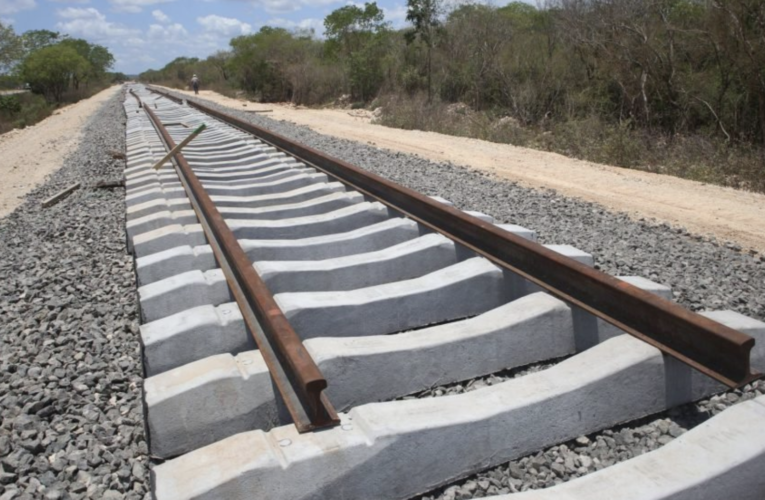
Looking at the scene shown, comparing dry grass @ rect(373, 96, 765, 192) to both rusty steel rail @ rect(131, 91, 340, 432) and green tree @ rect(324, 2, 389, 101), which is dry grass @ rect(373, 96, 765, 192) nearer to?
rusty steel rail @ rect(131, 91, 340, 432)

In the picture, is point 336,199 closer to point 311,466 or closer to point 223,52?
point 311,466

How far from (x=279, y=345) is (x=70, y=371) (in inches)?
46.4

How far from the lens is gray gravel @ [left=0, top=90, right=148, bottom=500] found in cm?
211

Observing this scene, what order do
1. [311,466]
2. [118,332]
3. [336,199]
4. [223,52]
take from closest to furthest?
[311,466], [118,332], [336,199], [223,52]

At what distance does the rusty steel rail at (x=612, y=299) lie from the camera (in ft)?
6.85

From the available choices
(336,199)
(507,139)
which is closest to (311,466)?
(336,199)

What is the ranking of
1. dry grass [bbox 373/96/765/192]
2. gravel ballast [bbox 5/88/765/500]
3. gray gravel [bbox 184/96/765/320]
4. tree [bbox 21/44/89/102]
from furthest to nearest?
tree [bbox 21/44/89/102] → dry grass [bbox 373/96/765/192] → gray gravel [bbox 184/96/765/320] → gravel ballast [bbox 5/88/765/500]

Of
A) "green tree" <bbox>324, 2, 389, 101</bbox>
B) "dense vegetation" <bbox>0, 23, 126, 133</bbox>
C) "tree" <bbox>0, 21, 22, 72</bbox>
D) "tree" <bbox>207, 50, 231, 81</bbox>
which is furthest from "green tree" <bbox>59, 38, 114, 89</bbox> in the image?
"green tree" <bbox>324, 2, 389, 101</bbox>

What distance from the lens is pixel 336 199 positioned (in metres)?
5.26

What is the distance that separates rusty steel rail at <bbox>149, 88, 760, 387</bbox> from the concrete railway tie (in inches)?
2.7

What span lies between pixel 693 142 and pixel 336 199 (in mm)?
9582

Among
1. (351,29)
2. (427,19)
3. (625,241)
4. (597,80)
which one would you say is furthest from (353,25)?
(625,241)

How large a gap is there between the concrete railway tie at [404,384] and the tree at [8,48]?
5392 cm

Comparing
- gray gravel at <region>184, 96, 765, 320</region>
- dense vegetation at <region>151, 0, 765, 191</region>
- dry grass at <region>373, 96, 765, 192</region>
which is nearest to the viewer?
gray gravel at <region>184, 96, 765, 320</region>
